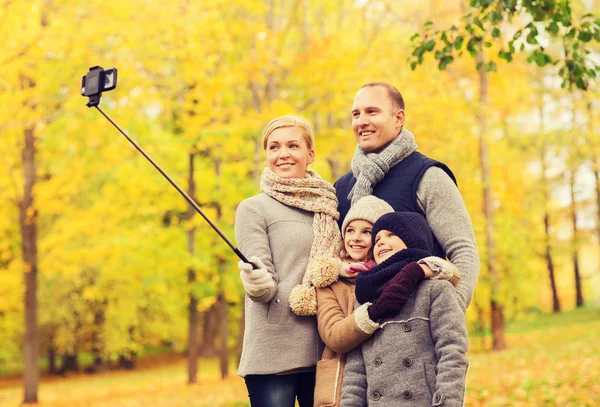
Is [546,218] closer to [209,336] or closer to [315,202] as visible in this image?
[209,336]

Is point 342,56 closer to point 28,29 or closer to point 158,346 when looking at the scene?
point 28,29

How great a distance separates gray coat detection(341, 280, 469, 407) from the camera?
2.29 m

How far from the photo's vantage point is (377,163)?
282 cm

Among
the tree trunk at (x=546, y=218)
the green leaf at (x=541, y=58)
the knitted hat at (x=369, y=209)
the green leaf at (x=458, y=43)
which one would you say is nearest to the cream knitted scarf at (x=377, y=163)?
the knitted hat at (x=369, y=209)

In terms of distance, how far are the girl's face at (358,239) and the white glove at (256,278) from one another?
13.9 inches

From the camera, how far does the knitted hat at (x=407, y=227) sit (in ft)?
8.28

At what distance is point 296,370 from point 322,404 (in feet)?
0.94

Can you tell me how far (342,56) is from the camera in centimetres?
Result: 1092

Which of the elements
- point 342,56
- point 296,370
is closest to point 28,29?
point 342,56

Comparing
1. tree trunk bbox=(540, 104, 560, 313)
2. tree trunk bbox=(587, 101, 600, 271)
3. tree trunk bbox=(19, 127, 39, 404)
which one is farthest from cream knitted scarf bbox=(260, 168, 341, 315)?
tree trunk bbox=(540, 104, 560, 313)

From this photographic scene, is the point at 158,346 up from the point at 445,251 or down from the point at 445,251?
down

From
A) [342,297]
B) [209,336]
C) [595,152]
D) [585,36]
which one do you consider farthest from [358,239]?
[209,336]

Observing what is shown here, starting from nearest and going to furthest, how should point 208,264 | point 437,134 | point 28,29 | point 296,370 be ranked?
1. point 296,370
2. point 28,29
3. point 208,264
4. point 437,134

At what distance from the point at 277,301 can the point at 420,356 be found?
0.70m
